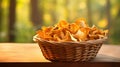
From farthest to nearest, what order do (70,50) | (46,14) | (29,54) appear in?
1. (46,14)
2. (29,54)
3. (70,50)

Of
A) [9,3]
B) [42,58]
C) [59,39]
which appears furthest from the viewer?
[9,3]

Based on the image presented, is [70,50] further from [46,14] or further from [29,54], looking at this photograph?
[46,14]

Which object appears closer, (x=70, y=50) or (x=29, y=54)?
(x=70, y=50)

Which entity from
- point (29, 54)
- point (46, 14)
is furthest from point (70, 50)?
point (46, 14)

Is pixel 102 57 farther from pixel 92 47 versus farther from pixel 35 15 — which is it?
pixel 35 15

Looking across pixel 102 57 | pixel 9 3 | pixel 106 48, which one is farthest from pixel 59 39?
pixel 9 3

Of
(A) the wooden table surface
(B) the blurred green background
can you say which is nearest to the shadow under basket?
(A) the wooden table surface

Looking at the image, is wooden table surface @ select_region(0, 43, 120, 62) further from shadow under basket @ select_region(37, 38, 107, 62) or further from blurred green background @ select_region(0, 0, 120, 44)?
blurred green background @ select_region(0, 0, 120, 44)

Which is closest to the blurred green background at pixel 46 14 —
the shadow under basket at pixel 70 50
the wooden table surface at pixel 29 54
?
the wooden table surface at pixel 29 54
